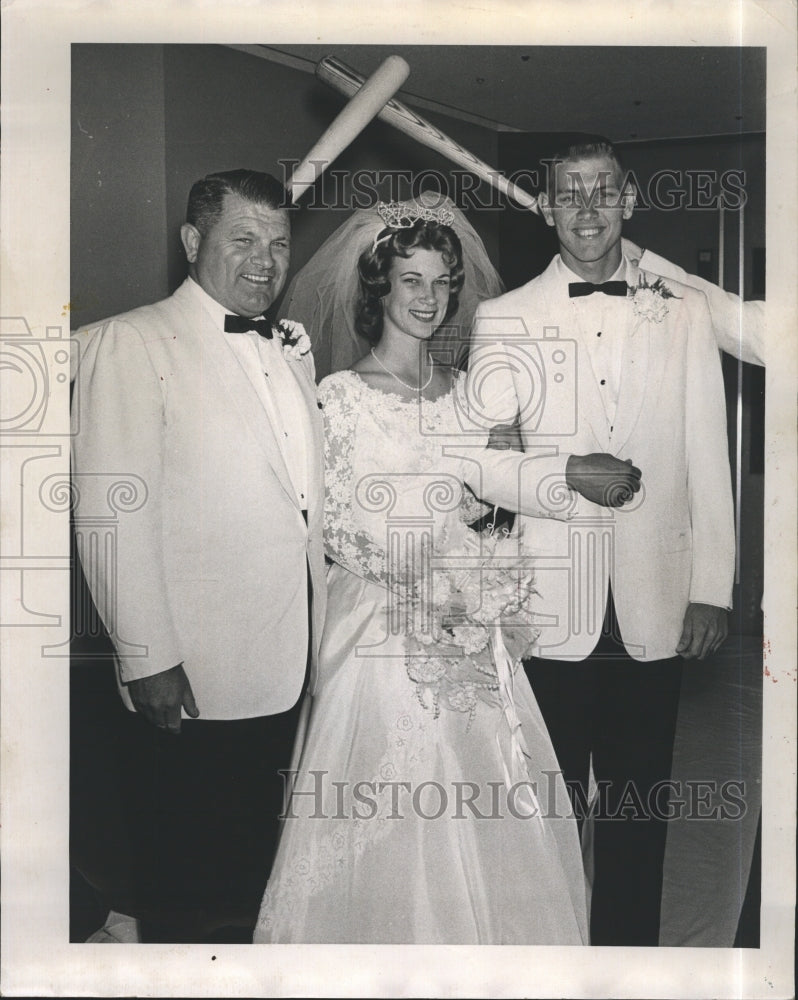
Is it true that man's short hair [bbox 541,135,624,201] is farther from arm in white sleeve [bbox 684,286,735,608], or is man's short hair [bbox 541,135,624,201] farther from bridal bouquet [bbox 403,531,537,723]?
bridal bouquet [bbox 403,531,537,723]

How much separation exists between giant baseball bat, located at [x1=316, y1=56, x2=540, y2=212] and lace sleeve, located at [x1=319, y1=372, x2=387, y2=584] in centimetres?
56

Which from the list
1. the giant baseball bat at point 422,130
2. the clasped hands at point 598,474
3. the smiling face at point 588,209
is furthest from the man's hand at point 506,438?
the giant baseball bat at point 422,130

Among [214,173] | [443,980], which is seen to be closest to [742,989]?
[443,980]

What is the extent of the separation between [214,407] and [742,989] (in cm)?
191

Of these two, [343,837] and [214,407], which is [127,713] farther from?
[214,407]

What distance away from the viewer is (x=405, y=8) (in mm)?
2559

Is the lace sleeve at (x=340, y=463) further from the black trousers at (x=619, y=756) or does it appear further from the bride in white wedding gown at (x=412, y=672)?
the black trousers at (x=619, y=756)

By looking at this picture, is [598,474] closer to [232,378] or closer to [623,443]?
[623,443]

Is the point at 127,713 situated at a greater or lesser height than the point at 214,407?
lesser

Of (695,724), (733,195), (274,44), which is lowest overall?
(695,724)

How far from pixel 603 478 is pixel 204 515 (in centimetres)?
94

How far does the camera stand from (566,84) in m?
2.54

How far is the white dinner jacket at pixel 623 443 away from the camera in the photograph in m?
2.54

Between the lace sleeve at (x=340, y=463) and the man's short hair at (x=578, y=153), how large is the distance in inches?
25.8
